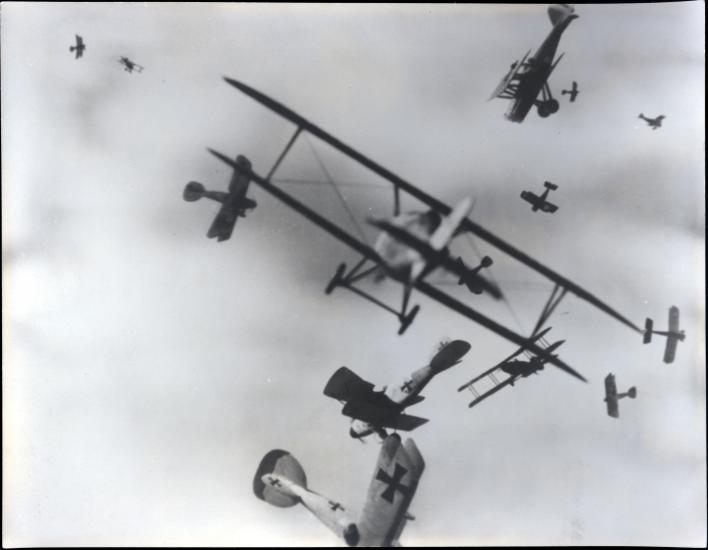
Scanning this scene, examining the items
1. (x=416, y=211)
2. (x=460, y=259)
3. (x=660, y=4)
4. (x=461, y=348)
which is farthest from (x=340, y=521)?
(x=660, y=4)

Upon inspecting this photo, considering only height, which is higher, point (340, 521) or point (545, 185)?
point (545, 185)

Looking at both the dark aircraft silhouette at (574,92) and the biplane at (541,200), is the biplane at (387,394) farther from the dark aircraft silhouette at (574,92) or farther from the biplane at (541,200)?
the dark aircraft silhouette at (574,92)

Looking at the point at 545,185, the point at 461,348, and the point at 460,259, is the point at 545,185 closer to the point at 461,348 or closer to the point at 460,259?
the point at 460,259

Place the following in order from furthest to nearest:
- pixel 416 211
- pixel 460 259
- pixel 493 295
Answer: pixel 460 259
pixel 416 211
pixel 493 295

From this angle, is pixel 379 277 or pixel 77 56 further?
pixel 77 56

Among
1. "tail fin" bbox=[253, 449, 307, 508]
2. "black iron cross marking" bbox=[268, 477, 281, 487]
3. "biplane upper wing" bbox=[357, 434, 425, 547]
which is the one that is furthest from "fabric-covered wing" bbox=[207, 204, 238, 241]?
"black iron cross marking" bbox=[268, 477, 281, 487]

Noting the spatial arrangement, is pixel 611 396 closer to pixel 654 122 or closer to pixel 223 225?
pixel 654 122

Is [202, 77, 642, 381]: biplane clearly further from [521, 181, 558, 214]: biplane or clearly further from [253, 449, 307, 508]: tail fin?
[253, 449, 307, 508]: tail fin
